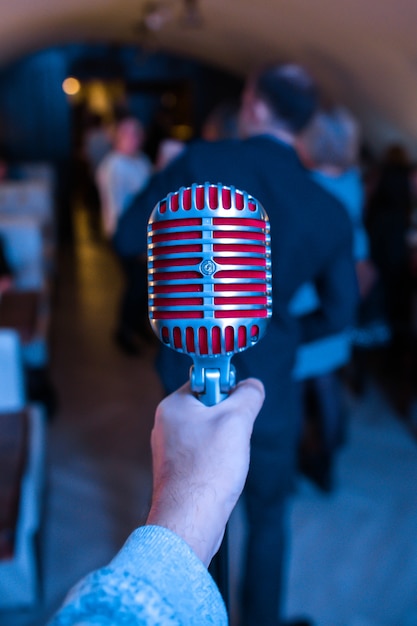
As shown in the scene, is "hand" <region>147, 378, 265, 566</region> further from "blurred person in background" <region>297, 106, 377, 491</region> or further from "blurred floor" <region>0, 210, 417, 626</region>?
"blurred person in background" <region>297, 106, 377, 491</region>

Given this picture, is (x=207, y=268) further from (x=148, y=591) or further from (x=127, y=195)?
(x=127, y=195)

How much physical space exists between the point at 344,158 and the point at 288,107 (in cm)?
107

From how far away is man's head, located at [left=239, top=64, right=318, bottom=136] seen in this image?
3.91 feet

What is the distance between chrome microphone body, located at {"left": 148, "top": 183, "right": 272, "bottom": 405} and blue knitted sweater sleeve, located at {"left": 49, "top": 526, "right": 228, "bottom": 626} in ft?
0.47

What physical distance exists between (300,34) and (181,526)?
649cm

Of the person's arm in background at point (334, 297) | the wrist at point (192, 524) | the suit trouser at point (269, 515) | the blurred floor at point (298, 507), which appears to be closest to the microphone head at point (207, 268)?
the wrist at point (192, 524)

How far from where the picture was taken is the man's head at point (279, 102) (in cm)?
119

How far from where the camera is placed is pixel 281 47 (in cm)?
693

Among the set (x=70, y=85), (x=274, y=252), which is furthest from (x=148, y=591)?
(x=70, y=85)

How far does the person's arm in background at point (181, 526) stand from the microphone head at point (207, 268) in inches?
2.5

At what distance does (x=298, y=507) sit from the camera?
2.15m

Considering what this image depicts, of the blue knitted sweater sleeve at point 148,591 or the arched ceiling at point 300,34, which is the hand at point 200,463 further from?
the arched ceiling at point 300,34

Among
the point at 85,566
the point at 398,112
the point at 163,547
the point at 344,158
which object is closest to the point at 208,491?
the point at 163,547

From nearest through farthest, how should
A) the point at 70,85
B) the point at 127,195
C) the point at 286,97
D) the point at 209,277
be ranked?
the point at 209,277 → the point at 286,97 → the point at 127,195 → the point at 70,85
